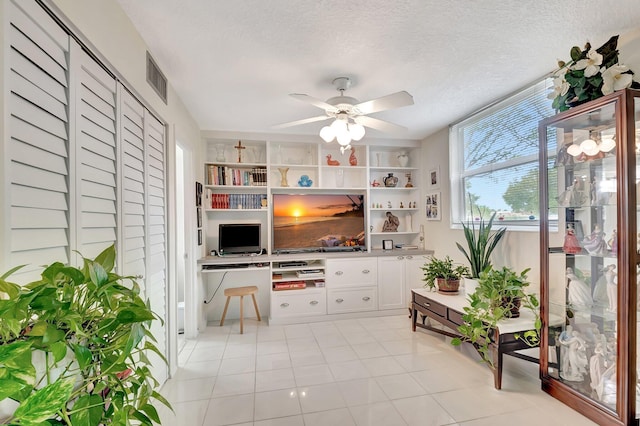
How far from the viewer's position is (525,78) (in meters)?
2.37

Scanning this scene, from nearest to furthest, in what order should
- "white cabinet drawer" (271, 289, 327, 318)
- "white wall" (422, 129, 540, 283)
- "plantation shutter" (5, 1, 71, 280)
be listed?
"plantation shutter" (5, 1, 71, 280), "white wall" (422, 129, 540, 283), "white cabinet drawer" (271, 289, 327, 318)

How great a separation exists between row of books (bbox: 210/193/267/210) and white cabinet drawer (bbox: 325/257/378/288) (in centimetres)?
121

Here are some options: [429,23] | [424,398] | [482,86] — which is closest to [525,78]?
[482,86]

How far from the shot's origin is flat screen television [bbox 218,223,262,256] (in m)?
3.66

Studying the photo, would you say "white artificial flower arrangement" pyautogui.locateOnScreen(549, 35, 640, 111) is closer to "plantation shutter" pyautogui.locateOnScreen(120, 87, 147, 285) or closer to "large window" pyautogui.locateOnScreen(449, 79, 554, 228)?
"large window" pyautogui.locateOnScreen(449, 79, 554, 228)

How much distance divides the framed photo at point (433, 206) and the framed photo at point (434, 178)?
0.11 m

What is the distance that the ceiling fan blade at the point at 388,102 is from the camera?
196 cm

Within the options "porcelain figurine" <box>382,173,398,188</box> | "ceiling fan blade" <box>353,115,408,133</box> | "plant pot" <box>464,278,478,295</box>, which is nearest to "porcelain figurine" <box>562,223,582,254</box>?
"plant pot" <box>464,278,478,295</box>

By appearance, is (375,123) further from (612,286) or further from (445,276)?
(612,286)

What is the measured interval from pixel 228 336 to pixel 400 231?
2749mm

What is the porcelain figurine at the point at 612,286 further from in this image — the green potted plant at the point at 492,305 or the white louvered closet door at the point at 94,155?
the white louvered closet door at the point at 94,155

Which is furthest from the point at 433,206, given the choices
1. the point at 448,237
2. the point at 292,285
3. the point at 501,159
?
the point at 292,285

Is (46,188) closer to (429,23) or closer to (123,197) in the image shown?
(123,197)

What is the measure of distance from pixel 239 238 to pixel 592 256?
11.1 ft
